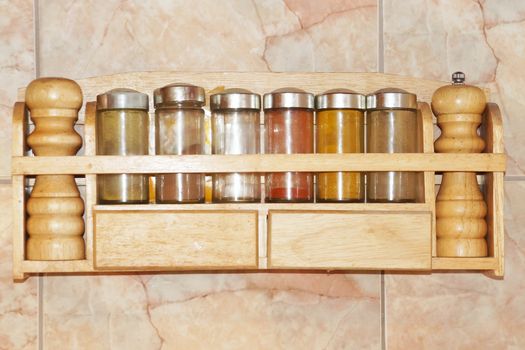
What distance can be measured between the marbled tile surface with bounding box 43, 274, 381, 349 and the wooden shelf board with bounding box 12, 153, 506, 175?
0.78 feet

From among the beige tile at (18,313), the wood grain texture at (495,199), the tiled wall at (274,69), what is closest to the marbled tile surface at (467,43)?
the tiled wall at (274,69)

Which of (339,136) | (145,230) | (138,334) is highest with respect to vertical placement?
(339,136)

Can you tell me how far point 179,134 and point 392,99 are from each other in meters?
0.32

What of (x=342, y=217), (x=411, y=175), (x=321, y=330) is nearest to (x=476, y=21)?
(x=411, y=175)

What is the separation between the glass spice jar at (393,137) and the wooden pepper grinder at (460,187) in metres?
0.05

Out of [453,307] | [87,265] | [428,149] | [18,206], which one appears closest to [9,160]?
[18,206]

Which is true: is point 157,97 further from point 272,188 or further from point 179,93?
point 272,188

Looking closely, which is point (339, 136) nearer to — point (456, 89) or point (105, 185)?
point (456, 89)

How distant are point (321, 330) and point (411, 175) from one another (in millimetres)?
314

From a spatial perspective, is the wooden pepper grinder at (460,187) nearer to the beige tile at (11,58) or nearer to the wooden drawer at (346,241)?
the wooden drawer at (346,241)

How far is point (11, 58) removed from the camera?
1306 mm

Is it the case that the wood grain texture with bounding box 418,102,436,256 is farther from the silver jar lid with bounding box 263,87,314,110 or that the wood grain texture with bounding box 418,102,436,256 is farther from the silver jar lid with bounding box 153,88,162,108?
the silver jar lid with bounding box 153,88,162,108

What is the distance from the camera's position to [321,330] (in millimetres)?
1332

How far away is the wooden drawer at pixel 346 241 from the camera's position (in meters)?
1.15
